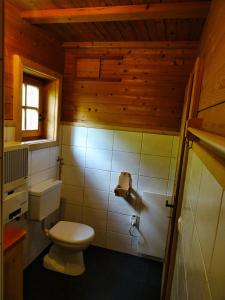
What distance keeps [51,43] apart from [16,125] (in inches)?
40.0

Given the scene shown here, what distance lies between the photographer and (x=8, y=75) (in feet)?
5.84

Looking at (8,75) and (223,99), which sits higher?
(8,75)

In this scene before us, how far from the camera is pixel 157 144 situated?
2.40 meters

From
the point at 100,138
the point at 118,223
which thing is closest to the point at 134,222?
the point at 118,223

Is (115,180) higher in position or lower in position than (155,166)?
lower

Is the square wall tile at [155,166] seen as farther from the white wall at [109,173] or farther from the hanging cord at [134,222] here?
the hanging cord at [134,222]

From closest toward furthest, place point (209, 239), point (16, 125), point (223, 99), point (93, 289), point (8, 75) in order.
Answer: point (209, 239) → point (223, 99) → point (8, 75) → point (16, 125) → point (93, 289)

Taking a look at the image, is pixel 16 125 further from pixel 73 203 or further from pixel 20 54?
pixel 73 203

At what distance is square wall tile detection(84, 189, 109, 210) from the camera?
→ 8.64 ft

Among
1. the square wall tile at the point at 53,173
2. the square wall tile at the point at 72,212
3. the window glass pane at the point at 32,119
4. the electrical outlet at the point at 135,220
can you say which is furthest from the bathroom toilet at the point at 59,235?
the window glass pane at the point at 32,119

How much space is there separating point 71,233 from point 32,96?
59.3 inches

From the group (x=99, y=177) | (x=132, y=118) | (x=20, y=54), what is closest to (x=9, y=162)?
(x=20, y=54)

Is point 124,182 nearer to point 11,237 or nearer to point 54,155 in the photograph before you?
point 54,155

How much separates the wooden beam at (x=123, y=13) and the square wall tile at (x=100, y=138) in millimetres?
1143
